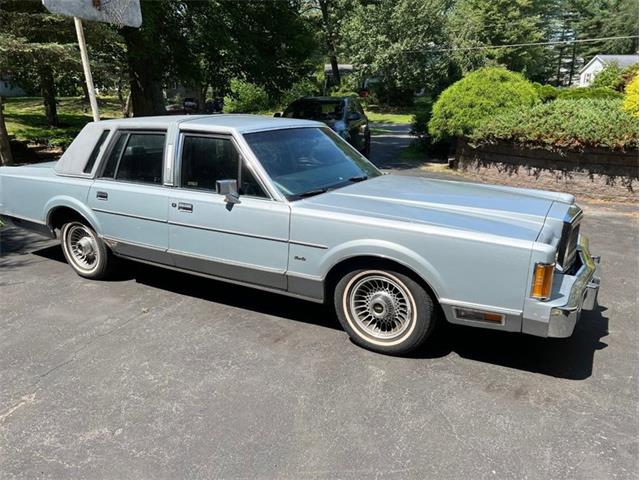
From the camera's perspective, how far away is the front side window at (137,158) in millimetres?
4578

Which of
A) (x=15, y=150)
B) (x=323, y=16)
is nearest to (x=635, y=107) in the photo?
(x=15, y=150)

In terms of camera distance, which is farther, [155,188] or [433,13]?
[433,13]

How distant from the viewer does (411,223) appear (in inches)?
135

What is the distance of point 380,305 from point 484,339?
1006mm

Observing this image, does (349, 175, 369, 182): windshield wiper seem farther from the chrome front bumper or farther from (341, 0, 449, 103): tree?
(341, 0, 449, 103): tree

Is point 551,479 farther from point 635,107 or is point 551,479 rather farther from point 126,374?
point 635,107

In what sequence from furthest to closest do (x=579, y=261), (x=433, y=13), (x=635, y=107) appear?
(x=433, y=13) → (x=635, y=107) → (x=579, y=261)

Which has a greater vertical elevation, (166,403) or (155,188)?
(155,188)

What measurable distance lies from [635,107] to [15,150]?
1372 centimetres

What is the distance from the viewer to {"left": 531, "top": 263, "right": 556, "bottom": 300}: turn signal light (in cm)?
301

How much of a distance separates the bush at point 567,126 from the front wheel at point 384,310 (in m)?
7.16

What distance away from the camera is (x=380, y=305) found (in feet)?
11.9

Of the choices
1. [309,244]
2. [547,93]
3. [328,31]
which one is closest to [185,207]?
[309,244]

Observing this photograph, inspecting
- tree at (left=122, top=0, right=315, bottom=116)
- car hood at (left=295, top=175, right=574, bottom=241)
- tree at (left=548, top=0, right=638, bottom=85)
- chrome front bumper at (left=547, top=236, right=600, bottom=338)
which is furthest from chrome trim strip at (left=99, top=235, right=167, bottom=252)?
tree at (left=548, top=0, right=638, bottom=85)
